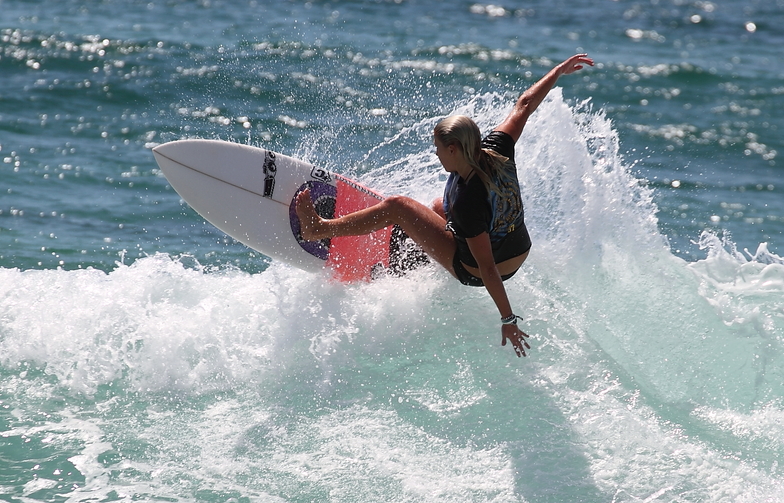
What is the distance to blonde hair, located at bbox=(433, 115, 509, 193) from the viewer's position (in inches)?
158

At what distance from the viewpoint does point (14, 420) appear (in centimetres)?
458

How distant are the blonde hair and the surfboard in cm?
150

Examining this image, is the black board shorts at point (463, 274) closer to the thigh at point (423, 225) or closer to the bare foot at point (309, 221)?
the thigh at point (423, 225)

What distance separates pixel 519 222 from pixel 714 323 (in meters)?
1.78

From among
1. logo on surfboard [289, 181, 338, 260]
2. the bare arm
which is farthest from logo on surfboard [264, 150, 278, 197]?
the bare arm

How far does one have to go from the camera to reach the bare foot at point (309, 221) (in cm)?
467

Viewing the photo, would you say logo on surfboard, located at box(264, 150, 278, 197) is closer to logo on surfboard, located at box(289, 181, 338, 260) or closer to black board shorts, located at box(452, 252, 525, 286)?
logo on surfboard, located at box(289, 181, 338, 260)

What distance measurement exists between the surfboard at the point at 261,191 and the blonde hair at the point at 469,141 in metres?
1.50

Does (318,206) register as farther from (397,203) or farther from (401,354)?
(401,354)

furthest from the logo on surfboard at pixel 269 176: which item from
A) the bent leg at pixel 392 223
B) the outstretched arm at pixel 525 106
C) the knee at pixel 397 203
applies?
the outstretched arm at pixel 525 106

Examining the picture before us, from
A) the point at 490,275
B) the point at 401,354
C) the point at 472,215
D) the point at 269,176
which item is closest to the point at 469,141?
the point at 472,215

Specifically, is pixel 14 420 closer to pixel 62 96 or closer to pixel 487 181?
pixel 487 181

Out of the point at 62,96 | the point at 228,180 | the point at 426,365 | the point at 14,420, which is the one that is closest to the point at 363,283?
the point at 426,365

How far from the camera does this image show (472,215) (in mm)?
4156
